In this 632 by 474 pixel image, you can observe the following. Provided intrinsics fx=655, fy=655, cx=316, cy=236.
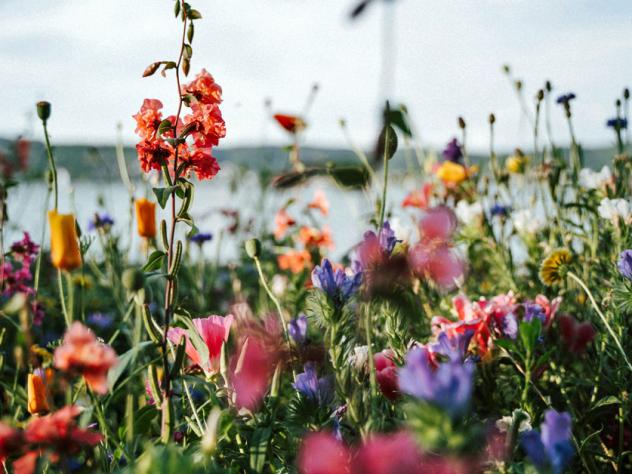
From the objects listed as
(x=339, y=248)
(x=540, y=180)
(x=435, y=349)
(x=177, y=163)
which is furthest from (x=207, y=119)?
(x=339, y=248)

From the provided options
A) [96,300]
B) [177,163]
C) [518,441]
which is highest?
[177,163]

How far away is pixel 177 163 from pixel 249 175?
264 centimetres

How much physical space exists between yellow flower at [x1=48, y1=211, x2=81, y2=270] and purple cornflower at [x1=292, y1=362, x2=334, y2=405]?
0.29 metres

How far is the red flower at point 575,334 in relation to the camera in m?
1.11

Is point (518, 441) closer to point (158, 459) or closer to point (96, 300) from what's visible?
point (158, 459)

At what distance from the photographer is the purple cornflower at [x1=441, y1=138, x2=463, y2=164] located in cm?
207

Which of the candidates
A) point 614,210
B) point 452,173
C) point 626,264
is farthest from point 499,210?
point 626,264

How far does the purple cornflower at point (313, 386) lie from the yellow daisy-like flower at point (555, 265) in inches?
24.3

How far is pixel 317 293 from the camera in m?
0.77

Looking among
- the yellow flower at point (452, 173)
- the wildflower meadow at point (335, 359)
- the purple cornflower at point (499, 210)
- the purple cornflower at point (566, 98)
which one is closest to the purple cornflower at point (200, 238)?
the wildflower meadow at point (335, 359)

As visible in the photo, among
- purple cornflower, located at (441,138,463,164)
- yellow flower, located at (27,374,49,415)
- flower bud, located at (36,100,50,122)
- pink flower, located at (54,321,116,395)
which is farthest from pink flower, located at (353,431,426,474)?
purple cornflower, located at (441,138,463,164)

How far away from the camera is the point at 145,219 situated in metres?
1.12

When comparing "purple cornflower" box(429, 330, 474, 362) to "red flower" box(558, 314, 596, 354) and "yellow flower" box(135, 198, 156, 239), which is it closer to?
"red flower" box(558, 314, 596, 354)

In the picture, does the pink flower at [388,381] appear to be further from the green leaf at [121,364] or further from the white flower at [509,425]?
the green leaf at [121,364]
